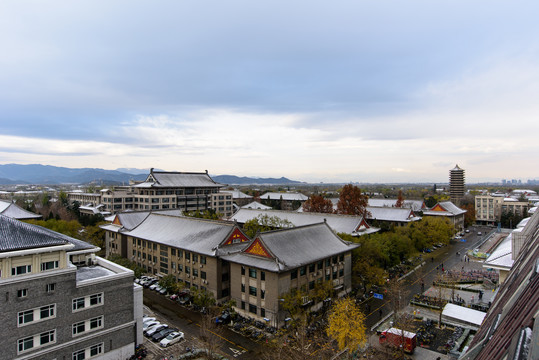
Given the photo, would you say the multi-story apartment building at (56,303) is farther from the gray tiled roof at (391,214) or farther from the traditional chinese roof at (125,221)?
the gray tiled roof at (391,214)

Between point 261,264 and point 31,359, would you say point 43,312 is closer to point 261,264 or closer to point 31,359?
point 31,359

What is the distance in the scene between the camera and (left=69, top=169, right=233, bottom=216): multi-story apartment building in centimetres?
7994

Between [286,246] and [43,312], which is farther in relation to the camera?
[286,246]

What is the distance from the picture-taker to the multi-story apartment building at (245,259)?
94.6 ft

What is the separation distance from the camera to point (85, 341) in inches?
848

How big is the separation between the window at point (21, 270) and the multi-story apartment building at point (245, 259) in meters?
16.1

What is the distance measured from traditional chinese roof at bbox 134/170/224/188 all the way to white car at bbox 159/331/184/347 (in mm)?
57339

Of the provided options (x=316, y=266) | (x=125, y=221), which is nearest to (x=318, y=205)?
(x=316, y=266)

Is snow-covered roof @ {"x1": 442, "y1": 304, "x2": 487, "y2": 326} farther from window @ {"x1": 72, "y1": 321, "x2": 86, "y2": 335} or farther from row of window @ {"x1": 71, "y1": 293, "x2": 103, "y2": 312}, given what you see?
window @ {"x1": 72, "y1": 321, "x2": 86, "y2": 335}

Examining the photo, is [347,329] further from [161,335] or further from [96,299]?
[96,299]

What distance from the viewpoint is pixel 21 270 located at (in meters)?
19.2

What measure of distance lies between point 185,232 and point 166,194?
1757 inches

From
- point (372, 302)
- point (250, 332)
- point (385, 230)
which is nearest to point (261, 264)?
point (250, 332)

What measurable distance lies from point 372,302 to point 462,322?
9.57 meters
